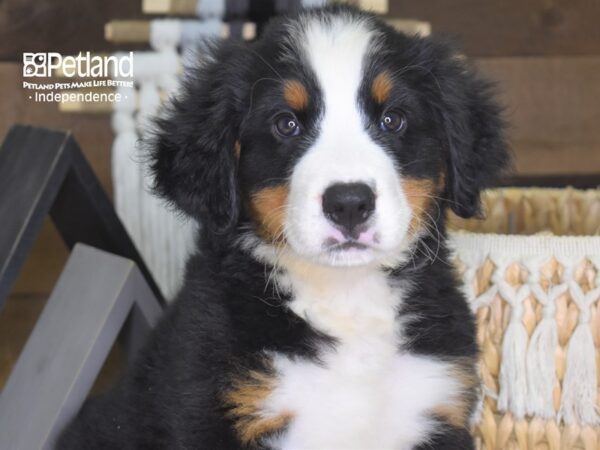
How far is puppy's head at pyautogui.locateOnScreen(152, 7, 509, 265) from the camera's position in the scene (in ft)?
5.94

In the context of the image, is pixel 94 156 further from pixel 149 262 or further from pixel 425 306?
pixel 425 306

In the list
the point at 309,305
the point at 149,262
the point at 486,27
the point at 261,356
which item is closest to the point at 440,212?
the point at 309,305

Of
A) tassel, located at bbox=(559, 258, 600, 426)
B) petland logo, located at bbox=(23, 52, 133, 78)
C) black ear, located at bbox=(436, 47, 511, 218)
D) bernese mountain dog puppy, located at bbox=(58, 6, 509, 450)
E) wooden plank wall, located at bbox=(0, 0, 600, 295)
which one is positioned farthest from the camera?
wooden plank wall, located at bbox=(0, 0, 600, 295)

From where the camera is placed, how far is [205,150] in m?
1.99

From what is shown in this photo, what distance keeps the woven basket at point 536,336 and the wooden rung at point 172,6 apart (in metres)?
1.20

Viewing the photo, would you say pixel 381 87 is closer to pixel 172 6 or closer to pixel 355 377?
pixel 355 377

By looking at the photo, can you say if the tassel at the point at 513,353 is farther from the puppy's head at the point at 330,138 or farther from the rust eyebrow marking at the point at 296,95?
the rust eyebrow marking at the point at 296,95

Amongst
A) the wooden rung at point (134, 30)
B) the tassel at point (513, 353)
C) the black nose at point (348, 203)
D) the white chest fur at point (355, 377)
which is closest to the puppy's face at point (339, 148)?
the black nose at point (348, 203)

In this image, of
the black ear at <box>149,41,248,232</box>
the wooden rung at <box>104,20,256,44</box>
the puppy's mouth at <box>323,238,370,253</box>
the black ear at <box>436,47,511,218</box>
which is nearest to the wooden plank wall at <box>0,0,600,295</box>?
the wooden rung at <box>104,20,256,44</box>

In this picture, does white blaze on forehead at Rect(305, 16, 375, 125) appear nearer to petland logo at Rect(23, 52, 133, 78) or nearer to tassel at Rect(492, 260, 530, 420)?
tassel at Rect(492, 260, 530, 420)

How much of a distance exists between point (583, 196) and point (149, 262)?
1.35 meters

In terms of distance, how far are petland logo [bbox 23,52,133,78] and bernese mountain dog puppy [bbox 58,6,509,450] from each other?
104cm

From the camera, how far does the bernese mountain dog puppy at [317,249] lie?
1.89 m

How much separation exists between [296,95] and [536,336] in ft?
2.79
